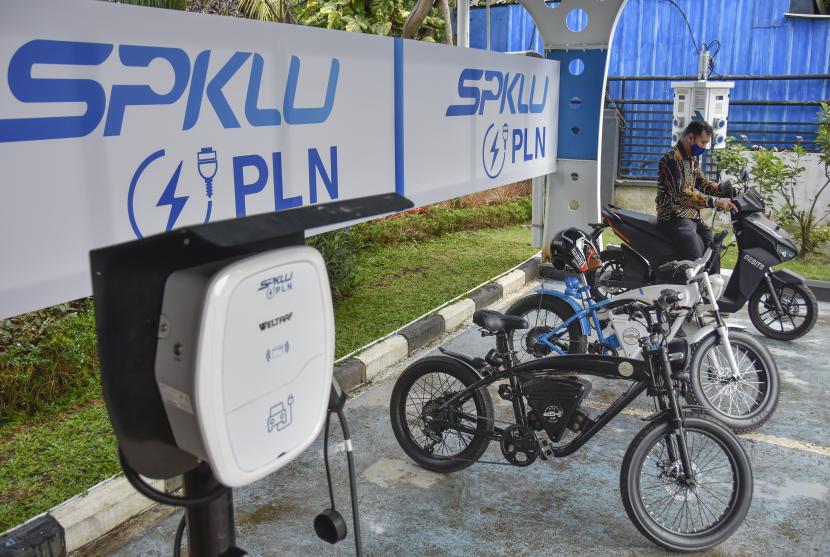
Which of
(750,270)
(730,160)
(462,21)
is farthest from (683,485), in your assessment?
(730,160)

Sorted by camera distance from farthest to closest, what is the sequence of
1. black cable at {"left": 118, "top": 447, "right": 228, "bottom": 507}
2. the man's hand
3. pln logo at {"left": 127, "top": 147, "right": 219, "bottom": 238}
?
the man's hand
pln logo at {"left": 127, "top": 147, "right": 219, "bottom": 238}
black cable at {"left": 118, "top": 447, "right": 228, "bottom": 507}

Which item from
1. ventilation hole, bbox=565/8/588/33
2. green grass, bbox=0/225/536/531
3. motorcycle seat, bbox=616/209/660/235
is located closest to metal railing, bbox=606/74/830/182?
ventilation hole, bbox=565/8/588/33

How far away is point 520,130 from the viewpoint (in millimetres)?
7023

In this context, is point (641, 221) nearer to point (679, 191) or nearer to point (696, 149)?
point (679, 191)

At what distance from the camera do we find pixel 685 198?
612 cm

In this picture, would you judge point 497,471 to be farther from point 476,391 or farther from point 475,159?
point 475,159

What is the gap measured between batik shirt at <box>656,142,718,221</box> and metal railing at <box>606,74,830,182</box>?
459 centimetres

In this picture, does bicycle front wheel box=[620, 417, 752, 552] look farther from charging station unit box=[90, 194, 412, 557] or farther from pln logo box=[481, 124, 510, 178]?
pln logo box=[481, 124, 510, 178]

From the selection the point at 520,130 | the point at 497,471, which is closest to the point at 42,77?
the point at 497,471

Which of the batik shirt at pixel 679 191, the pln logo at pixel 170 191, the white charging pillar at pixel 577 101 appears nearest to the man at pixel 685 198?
the batik shirt at pixel 679 191

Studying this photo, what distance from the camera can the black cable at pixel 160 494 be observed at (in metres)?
1.57

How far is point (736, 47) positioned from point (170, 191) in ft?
34.4

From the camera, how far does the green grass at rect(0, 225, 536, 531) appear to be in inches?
151

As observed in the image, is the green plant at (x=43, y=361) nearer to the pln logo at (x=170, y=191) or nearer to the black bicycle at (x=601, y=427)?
the pln logo at (x=170, y=191)
